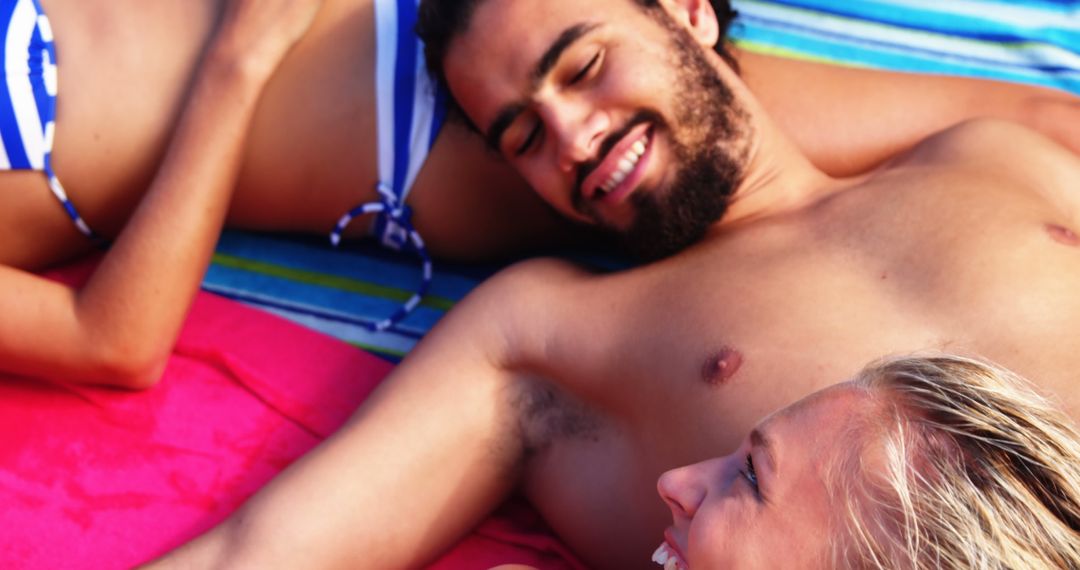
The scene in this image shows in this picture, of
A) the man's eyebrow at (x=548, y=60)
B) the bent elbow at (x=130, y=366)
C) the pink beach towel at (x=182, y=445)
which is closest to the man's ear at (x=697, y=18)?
the man's eyebrow at (x=548, y=60)

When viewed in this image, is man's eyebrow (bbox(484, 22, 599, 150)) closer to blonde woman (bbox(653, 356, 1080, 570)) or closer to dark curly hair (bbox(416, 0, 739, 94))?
dark curly hair (bbox(416, 0, 739, 94))

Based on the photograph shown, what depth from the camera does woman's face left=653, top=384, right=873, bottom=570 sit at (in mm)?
1200

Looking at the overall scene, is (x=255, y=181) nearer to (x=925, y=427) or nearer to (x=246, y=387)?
(x=246, y=387)

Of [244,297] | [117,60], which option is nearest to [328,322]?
[244,297]

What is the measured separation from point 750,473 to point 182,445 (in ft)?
4.21

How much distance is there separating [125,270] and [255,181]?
37cm

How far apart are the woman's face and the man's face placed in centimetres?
73

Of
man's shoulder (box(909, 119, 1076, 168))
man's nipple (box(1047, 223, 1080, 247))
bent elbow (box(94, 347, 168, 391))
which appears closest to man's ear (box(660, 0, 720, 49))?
man's shoulder (box(909, 119, 1076, 168))

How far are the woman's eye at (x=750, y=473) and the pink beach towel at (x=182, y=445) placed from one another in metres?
0.70

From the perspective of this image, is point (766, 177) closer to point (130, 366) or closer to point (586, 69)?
point (586, 69)

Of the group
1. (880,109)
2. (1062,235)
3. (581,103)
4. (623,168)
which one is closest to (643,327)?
(623,168)

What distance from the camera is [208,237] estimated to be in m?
2.07

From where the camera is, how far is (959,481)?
113cm

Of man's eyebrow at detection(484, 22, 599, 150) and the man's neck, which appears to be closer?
man's eyebrow at detection(484, 22, 599, 150)
